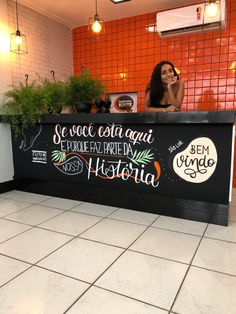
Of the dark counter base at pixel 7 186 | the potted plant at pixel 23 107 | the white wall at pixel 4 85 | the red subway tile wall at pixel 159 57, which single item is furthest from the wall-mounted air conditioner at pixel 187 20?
the dark counter base at pixel 7 186

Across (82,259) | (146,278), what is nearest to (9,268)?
(82,259)

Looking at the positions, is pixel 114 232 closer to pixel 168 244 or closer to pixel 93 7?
pixel 168 244

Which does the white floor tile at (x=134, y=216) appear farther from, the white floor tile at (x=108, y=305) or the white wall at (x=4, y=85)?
the white wall at (x=4, y=85)

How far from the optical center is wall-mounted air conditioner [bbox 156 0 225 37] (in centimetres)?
329

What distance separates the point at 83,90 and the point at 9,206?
1.53m

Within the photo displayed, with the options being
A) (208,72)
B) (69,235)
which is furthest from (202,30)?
(69,235)

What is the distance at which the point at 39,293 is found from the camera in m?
1.40

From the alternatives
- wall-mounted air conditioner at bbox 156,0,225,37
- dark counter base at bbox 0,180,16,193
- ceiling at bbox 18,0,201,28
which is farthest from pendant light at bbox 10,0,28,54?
wall-mounted air conditioner at bbox 156,0,225,37

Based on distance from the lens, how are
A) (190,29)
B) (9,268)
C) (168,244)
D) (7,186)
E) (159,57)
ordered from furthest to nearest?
(159,57)
(190,29)
(7,186)
(168,244)
(9,268)

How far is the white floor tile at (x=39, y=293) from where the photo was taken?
129 centimetres

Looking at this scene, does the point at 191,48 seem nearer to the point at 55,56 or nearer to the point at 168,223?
the point at 55,56

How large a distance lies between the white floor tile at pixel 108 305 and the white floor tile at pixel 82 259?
0.49ft

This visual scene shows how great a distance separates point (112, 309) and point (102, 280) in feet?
0.78

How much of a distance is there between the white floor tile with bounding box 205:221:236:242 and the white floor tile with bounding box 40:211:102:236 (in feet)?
3.30
